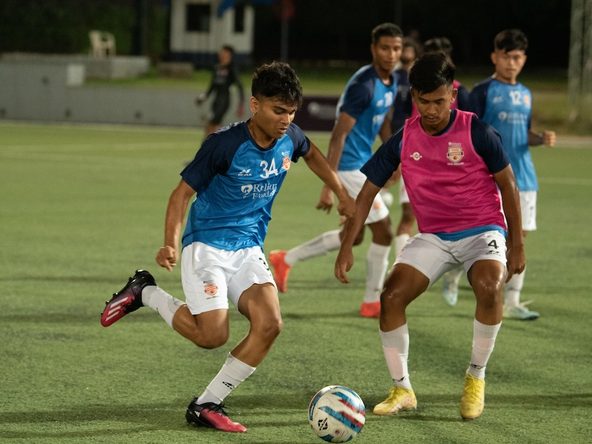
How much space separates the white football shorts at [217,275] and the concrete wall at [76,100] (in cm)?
2617

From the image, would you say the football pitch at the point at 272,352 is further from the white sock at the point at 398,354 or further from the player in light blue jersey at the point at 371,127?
the player in light blue jersey at the point at 371,127

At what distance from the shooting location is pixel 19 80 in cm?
3409

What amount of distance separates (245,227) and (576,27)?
23.6m

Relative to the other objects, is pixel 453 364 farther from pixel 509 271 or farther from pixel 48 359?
pixel 48 359

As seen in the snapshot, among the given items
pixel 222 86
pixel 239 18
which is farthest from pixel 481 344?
pixel 239 18

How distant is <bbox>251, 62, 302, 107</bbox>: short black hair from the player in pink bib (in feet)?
2.10

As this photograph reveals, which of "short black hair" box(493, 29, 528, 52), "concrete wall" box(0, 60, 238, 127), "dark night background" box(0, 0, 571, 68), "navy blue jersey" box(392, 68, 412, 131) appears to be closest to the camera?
"short black hair" box(493, 29, 528, 52)

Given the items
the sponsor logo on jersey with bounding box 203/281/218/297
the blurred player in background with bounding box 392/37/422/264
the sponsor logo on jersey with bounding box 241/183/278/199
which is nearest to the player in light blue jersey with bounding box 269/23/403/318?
the blurred player in background with bounding box 392/37/422/264

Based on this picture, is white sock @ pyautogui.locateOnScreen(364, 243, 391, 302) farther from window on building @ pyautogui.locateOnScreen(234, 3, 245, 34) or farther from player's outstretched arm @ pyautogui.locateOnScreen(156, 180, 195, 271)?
window on building @ pyautogui.locateOnScreen(234, 3, 245, 34)

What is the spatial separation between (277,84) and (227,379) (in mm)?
1536

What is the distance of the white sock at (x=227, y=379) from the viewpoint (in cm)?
618

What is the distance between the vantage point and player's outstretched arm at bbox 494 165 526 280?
21.2 feet

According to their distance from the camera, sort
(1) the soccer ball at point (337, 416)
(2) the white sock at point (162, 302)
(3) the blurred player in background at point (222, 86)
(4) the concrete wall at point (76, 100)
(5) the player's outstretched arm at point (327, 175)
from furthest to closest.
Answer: (4) the concrete wall at point (76, 100) < (3) the blurred player in background at point (222, 86) < (5) the player's outstretched arm at point (327, 175) < (2) the white sock at point (162, 302) < (1) the soccer ball at point (337, 416)

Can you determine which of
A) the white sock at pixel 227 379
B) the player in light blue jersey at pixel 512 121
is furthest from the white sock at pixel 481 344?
the player in light blue jersey at pixel 512 121
